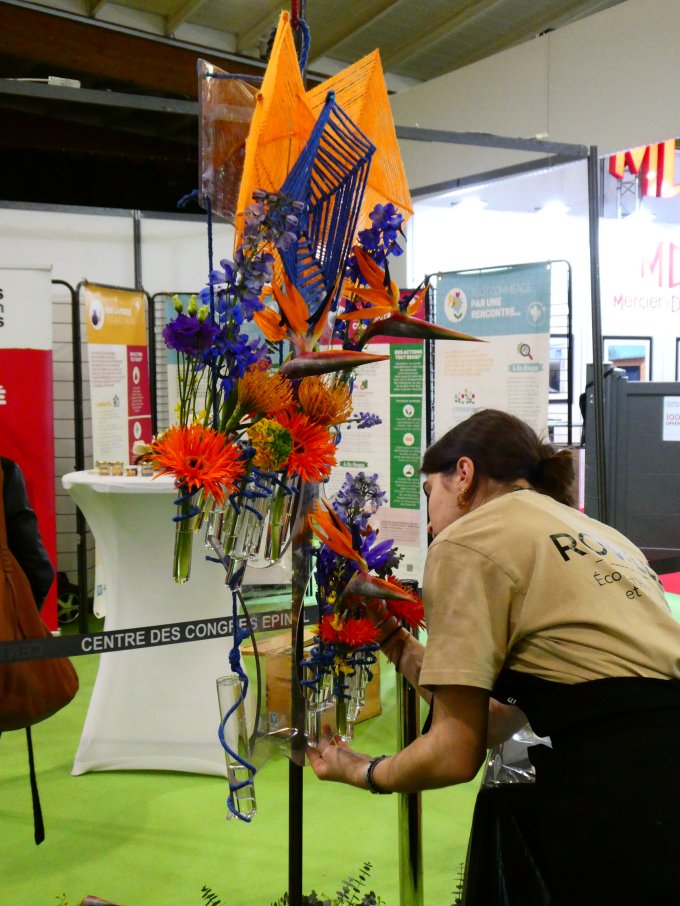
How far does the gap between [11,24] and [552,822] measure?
20.1ft

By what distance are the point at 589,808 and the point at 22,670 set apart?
5.33ft

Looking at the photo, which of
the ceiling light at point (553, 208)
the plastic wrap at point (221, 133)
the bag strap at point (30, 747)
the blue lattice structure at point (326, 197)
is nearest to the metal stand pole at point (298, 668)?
the blue lattice structure at point (326, 197)

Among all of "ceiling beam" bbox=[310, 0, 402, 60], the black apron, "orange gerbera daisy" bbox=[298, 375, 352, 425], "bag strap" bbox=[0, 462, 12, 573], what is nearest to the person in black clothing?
"bag strap" bbox=[0, 462, 12, 573]

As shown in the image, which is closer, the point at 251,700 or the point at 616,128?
the point at 251,700

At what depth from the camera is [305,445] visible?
1.34 m

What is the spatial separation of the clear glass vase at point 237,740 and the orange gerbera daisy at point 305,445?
1.15ft

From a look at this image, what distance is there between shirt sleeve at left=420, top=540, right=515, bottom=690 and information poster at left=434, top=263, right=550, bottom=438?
226cm

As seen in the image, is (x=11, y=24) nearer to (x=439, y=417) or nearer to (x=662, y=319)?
(x=439, y=417)

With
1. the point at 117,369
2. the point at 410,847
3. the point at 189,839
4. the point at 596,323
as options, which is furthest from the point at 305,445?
the point at 117,369

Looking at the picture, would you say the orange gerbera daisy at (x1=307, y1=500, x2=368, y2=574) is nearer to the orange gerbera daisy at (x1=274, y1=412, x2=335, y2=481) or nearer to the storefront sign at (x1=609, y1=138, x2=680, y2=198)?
the orange gerbera daisy at (x1=274, y1=412, x2=335, y2=481)

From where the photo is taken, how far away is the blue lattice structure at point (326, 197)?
133 cm

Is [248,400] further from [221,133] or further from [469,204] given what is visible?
[469,204]

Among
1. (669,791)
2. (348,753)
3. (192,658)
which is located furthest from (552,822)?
(192,658)

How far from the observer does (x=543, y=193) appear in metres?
7.11
